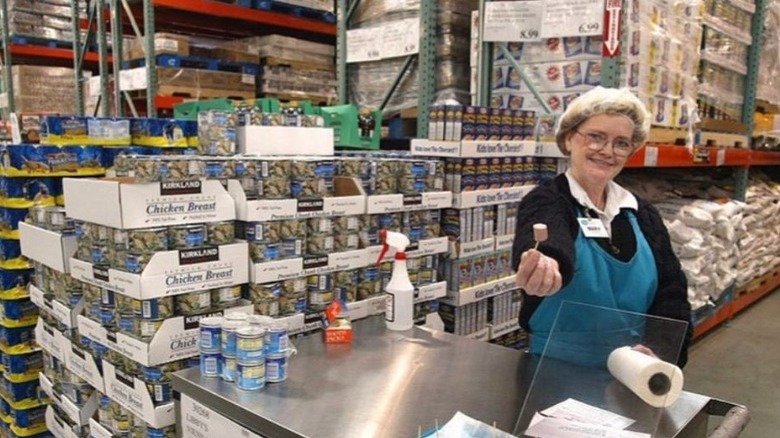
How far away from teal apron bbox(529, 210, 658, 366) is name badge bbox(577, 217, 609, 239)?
0.7 inches

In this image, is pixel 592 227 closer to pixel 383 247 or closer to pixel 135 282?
pixel 383 247

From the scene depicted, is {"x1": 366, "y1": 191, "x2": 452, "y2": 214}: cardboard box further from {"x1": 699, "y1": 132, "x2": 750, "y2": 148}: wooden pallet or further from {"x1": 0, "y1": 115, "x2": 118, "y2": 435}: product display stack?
{"x1": 699, "y1": 132, "x2": 750, "y2": 148}: wooden pallet

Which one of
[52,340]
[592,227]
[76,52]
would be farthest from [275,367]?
[76,52]

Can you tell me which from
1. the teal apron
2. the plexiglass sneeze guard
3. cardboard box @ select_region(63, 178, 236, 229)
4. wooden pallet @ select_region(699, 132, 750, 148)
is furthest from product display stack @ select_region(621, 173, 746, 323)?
cardboard box @ select_region(63, 178, 236, 229)

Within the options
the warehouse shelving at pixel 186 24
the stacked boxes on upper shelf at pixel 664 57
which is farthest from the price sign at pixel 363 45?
the warehouse shelving at pixel 186 24

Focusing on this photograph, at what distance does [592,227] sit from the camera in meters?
1.92

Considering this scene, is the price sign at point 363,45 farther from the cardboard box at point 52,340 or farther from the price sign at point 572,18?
the cardboard box at point 52,340

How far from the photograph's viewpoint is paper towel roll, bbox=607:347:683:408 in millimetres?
1432

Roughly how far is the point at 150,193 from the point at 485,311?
1.80 meters

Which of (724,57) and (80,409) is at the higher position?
(724,57)

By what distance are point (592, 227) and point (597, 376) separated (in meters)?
0.50

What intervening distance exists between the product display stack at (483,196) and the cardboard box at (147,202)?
3.68 feet

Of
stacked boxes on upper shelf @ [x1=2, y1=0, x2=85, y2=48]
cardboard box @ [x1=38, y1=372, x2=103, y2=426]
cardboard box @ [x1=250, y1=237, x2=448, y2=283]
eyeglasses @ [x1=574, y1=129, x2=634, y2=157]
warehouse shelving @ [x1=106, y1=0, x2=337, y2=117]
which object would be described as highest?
stacked boxes on upper shelf @ [x1=2, y1=0, x2=85, y2=48]

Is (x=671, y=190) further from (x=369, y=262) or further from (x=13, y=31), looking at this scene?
(x=13, y=31)
